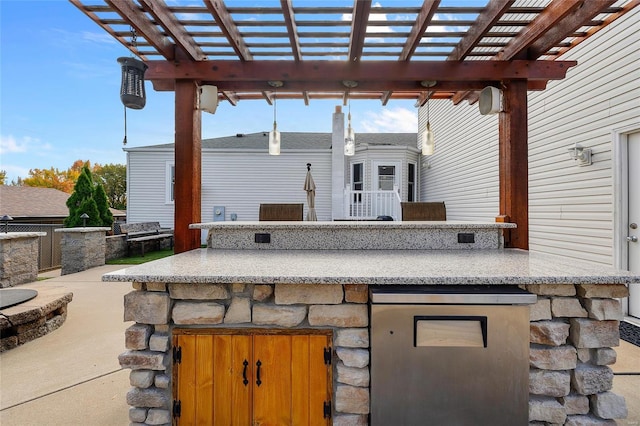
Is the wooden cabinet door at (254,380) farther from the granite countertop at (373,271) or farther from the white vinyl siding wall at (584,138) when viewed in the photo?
the white vinyl siding wall at (584,138)

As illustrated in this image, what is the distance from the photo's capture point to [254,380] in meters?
1.69

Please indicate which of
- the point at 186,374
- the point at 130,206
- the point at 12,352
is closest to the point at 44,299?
the point at 12,352

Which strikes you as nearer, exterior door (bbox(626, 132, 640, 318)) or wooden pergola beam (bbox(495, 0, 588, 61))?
wooden pergola beam (bbox(495, 0, 588, 61))

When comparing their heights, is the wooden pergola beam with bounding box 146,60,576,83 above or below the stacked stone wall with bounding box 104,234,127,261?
above

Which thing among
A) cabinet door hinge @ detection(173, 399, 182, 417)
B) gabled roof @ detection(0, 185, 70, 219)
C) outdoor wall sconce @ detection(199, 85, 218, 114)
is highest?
outdoor wall sconce @ detection(199, 85, 218, 114)

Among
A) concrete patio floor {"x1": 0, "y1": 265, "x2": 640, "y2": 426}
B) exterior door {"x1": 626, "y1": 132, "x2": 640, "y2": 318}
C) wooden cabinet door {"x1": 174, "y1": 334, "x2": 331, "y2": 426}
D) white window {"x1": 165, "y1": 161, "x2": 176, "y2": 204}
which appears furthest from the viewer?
white window {"x1": 165, "y1": 161, "x2": 176, "y2": 204}

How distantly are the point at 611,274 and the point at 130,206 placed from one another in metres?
13.1

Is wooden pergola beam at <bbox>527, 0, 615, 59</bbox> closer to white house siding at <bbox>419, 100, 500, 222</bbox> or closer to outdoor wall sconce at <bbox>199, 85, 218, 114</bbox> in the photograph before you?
outdoor wall sconce at <bbox>199, 85, 218, 114</bbox>

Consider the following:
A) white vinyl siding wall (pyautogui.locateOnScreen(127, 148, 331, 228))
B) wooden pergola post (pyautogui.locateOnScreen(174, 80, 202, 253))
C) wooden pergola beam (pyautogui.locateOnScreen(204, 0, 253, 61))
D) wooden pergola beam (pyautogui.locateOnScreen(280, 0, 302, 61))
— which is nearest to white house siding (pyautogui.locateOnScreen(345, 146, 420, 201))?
white vinyl siding wall (pyautogui.locateOnScreen(127, 148, 331, 228))

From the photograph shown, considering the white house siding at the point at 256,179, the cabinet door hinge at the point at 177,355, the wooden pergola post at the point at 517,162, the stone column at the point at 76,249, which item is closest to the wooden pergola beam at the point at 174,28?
the cabinet door hinge at the point at 177,355

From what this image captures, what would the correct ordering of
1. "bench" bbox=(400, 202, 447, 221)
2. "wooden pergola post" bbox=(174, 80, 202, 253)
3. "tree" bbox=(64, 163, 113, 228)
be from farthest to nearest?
"tree" bbox=(64, 163, 113, 228) → "bench" bbox=(400, 202, 447, 221) → "wooden pergola post" bbox=(174, 80, 202, 253)

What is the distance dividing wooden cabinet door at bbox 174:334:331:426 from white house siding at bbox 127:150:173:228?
36.1ft

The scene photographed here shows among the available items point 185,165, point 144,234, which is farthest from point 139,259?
point 185,165

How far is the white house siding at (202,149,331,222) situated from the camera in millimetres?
11508
